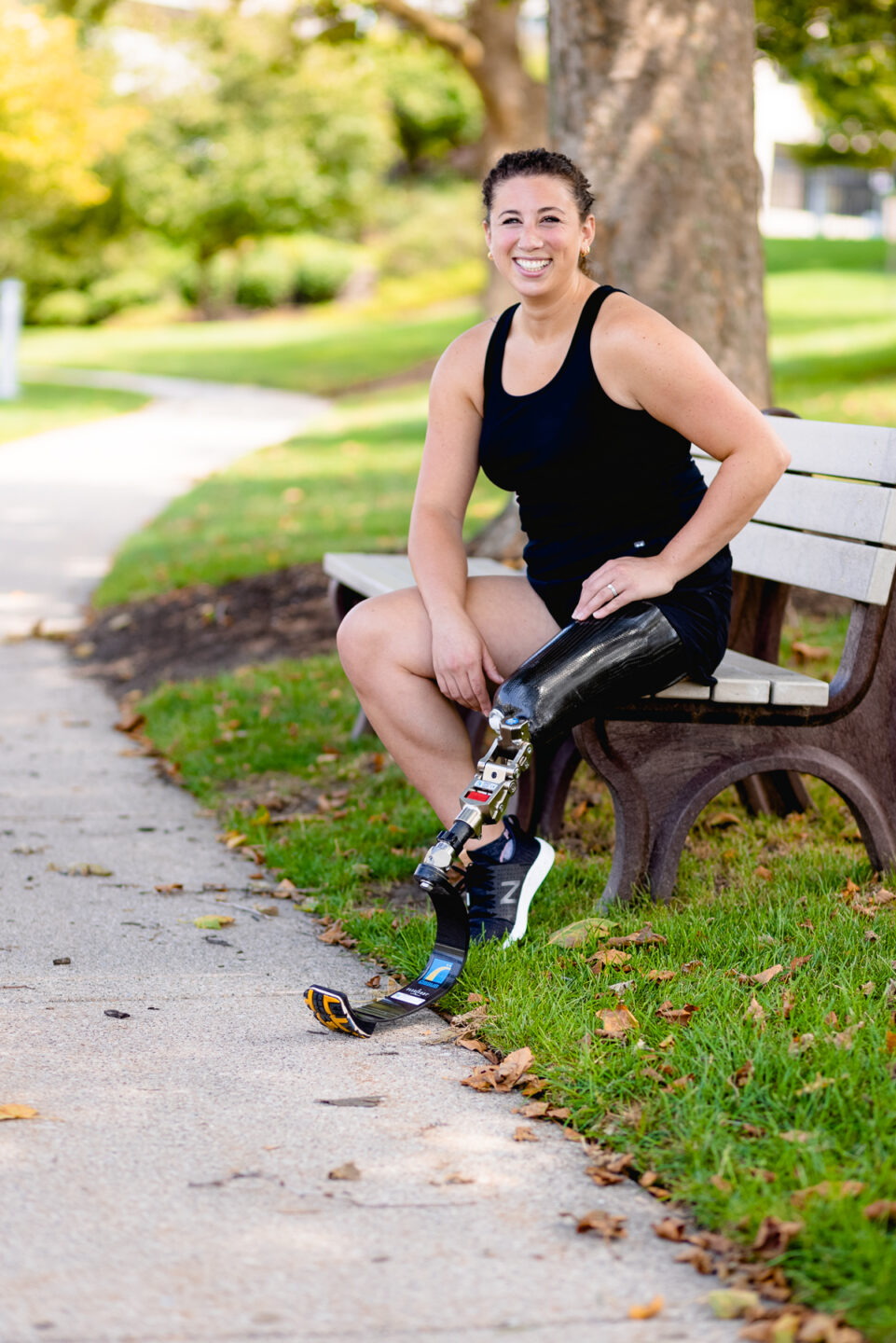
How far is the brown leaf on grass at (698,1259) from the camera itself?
2.21 metres

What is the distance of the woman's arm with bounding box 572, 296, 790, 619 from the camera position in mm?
3336

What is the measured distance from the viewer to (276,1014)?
3217 millimetres

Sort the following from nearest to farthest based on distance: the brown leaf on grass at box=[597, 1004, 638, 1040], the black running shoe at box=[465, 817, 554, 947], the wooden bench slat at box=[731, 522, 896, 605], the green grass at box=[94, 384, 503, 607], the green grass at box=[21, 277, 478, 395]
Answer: the brown leaf on grass at box=[597, 1004, 638, 1040] → the black running shoe at box=[465, 817, 554, 947] → the wooden bench slat at box=[731, 522, 896, 605] → the green grass at box=[94, 384, 503, 607] → the green grass at box=[21, 277, 478, 395]

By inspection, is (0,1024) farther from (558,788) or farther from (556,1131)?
(558,788)

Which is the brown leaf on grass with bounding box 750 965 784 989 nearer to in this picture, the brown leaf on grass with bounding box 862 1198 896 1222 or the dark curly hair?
the brown leaf on grass with bounding box 862 1198 896 1222

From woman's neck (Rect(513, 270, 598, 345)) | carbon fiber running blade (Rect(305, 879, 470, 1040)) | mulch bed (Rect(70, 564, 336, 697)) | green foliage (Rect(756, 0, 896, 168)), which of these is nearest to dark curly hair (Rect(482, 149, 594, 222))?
woman's neck (Rect(513, 270, 598, 345))

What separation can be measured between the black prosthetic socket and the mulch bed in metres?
3.30

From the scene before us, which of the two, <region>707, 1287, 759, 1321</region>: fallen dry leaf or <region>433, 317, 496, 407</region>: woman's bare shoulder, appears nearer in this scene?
<region>707, 1287, 759, 1321</region>: fallen dry leaf

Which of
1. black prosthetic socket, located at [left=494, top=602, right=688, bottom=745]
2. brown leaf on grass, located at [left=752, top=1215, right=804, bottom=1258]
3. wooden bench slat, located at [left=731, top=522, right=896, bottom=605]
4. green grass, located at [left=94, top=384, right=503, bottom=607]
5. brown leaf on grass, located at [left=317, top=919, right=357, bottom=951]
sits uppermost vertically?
wooden bench slat, located at [left=731, top=522, right=896, bottom=605]

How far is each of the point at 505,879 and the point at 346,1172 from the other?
43.0 inches

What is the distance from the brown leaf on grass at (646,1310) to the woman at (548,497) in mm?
1347

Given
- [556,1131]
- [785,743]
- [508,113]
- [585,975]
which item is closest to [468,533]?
[785,743]

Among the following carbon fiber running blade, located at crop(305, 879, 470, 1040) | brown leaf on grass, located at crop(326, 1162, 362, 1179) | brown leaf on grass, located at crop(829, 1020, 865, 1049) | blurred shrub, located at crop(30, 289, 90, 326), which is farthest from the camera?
blurred shrub, located at crop(30, 289, 90, 326)

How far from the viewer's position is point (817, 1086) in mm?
2588
